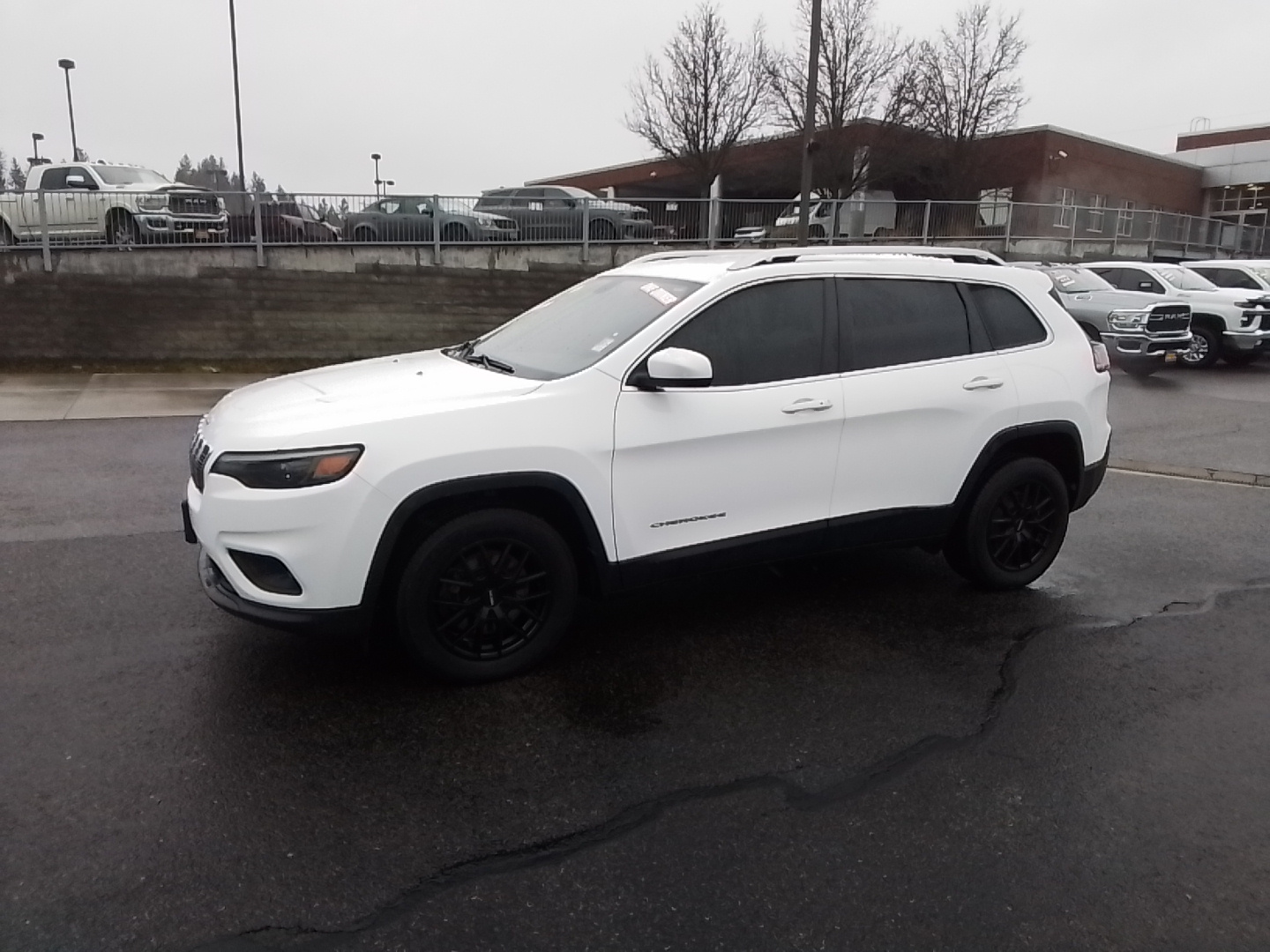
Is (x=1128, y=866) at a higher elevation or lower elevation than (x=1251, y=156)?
lower

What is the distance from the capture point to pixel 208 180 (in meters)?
28.8

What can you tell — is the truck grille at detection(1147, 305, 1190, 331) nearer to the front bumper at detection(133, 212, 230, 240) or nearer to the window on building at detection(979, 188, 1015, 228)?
the window on building at detection(979, 188, 1015, 228)

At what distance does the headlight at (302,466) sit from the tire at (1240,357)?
17279mm

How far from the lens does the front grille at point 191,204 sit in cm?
1577

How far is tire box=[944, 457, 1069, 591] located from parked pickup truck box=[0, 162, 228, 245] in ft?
48.3

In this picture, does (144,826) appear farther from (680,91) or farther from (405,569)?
(680,91)

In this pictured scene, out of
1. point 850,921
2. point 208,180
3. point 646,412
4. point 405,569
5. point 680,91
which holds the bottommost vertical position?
point 850,921

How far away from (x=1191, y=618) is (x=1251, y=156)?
53593mm

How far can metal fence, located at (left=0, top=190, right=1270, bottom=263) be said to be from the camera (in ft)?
50.5

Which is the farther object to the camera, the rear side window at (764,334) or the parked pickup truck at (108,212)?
the parked pickup truck at (108,212)

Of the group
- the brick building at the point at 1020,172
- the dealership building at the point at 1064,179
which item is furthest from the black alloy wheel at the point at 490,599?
the brick building at the point at 1020,172

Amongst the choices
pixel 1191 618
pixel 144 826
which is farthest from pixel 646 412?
pixel 1191 618

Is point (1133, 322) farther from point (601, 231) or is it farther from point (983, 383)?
point (983, 383)

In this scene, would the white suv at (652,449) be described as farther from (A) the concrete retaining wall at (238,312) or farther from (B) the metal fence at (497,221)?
(B) the metal fence at (497,221)
